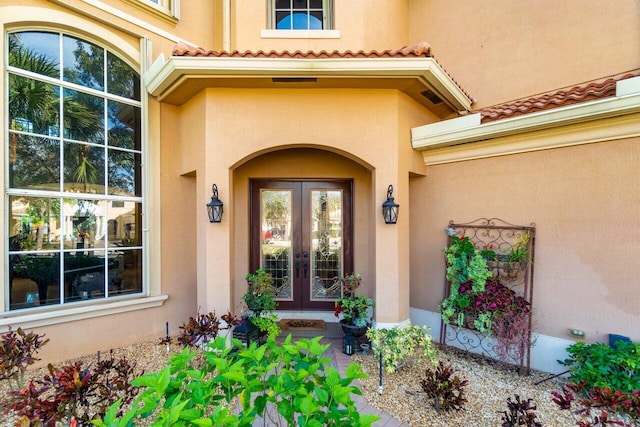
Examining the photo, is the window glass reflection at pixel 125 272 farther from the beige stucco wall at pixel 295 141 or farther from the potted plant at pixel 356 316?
the potted plant at pixel 356 316

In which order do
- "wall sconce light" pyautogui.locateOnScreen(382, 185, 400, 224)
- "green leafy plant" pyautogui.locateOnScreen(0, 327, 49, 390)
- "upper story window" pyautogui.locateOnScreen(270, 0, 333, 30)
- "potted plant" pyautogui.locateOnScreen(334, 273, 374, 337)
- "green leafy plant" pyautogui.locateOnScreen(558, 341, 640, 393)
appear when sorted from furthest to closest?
→ "upper story window" pyautogui.locateOnScreen(270, 0, 333, 30), "potted plant" pyautogui.locateOnScreen(334, 273, 374, 337), "wall sconce light" pyautogui.locateOnScreen(382, 185, 400, 224), "green leafy plant" pyautogui.locateOnScreen(558, 341, 640, 393), "green leafy plant" pyautogui.locateOnScreen(0, 327, 49, 390)

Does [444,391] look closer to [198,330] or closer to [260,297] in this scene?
[260,297]

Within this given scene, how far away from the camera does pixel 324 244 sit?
688 centimetres

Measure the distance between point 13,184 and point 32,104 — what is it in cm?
130

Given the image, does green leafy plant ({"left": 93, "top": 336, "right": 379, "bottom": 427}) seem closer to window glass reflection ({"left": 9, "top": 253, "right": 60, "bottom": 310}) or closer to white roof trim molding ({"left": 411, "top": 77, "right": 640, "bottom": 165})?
window glass reflection ({"left": 9, "top": 253, "right": 60, "bottom": 310})

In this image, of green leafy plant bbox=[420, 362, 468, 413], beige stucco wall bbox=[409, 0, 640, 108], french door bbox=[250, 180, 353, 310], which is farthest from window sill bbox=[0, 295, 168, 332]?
beige stucco wall bbox=[409, 0, 640, 108]

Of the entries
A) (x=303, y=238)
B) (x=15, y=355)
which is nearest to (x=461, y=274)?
(x=303, y=238)

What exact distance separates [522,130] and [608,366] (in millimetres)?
3446

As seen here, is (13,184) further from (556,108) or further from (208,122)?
(556,108)

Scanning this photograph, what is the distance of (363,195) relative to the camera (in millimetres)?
6688

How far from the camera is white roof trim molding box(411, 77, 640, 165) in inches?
153

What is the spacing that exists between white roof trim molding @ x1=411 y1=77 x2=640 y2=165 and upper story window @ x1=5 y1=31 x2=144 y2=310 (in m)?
5.54

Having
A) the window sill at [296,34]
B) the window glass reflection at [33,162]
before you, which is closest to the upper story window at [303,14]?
the window sill at [296,34]

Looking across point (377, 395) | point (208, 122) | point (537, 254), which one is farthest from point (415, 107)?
point (377, 395)
